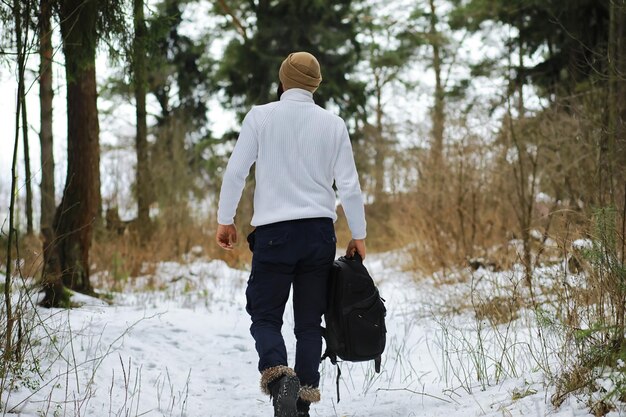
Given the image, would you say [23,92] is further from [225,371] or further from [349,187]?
[225,371]

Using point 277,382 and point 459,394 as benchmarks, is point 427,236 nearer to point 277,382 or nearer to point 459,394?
point 459,394

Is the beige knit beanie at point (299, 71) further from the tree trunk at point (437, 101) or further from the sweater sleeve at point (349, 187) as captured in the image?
the tree trunk at point (437, 101)

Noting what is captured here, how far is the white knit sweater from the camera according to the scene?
3156mm

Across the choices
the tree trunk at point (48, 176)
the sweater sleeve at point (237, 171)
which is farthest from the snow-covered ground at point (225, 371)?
the sweater sleeve at point (237, 171)

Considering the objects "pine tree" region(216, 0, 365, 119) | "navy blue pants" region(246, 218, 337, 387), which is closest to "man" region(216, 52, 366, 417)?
"navy blue pants" region(246, 218, 337, 387)

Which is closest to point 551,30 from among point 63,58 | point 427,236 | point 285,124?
point 427,236

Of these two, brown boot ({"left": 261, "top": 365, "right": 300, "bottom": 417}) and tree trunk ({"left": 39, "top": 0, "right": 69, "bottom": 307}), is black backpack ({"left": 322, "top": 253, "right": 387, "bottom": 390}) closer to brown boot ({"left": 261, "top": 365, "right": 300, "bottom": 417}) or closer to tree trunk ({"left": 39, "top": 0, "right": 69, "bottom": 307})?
brown boot ({"left": 261, "top": 365, "right": 300, "bottom": 417})

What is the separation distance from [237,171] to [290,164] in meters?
0.27

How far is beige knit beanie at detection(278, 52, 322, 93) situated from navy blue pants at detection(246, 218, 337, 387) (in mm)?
723

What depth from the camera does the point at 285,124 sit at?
3217mm

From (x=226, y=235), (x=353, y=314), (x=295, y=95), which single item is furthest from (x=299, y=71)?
(x=353, y=314)

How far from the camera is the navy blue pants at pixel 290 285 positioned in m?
3.11

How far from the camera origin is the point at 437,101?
50.8 ft

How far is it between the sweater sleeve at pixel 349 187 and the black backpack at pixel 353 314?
0.19m
